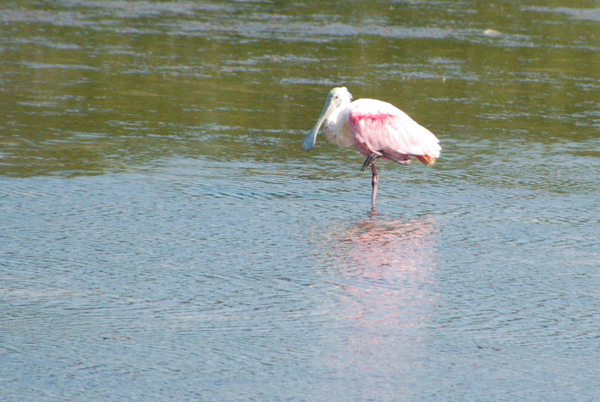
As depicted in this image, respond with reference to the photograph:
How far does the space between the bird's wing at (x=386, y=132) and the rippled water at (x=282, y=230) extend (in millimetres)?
426

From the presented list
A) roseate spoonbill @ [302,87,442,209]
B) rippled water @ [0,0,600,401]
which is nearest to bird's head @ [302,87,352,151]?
roseate spoonbill @ [302,87,442,209]

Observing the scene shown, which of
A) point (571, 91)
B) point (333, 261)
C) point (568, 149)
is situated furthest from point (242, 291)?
point (571, 91)

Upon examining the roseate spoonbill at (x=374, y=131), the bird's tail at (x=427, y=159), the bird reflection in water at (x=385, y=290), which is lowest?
the bird reflection in water at (x=385, y=290)

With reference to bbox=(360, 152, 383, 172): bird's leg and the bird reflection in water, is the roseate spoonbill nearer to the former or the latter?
bbox=(360, 152, 383, 172): bird's leg

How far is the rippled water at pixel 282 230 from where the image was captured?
533cm

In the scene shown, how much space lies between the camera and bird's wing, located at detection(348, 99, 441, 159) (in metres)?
9.79

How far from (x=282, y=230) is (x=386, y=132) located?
2028 mm

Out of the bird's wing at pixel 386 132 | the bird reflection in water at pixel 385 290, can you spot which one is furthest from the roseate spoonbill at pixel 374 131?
the bird reflection in water at pixel 385 290

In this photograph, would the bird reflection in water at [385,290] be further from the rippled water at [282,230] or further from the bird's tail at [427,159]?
the bird's tail at [427,159]

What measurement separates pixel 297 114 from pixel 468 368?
27.9 feet

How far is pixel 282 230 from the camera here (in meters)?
8.37

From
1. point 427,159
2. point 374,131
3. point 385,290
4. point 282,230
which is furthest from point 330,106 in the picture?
point 385,290

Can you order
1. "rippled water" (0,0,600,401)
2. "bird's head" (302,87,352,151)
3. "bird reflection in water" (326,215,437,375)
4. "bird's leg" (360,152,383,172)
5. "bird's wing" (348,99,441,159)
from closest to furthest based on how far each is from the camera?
"rippled water" (0,0,600,401), "bird reflection in water" (326,215,437,375), "bird's wing" (348,99,441,159), "bird's leg" (360,152,383,172), "bird's head" (302,87,352,151)

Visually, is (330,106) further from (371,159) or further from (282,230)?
(282,230)
